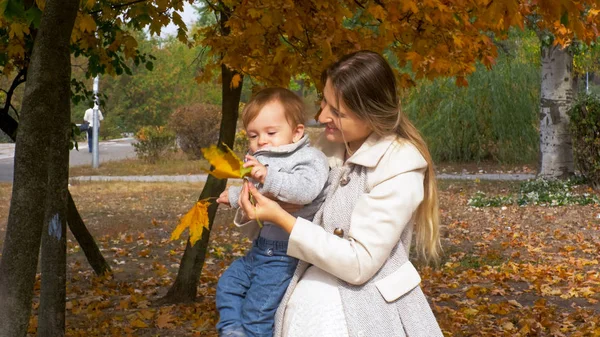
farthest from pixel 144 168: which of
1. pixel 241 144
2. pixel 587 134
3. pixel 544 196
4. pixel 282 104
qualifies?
pixel 282 104

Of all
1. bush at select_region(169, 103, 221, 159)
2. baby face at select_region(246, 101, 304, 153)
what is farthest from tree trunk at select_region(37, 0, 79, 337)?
bush at select_region(169, 103, 221, 159)

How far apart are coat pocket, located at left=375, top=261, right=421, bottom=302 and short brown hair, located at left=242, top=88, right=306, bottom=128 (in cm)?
57

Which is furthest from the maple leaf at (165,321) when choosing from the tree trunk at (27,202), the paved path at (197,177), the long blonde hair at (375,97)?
the paved path at (197,177)

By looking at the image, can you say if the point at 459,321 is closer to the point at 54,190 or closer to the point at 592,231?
the point at 54,190

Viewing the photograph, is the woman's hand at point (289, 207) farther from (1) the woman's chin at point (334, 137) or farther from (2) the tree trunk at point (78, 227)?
(2) the tree trunk at point (78, 227)

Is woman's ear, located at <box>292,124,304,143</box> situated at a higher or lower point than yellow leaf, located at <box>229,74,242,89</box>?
lower

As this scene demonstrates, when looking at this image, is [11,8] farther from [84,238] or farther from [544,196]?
[544,196]

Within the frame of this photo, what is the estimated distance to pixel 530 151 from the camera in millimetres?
21125

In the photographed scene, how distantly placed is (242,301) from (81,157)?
28.8 metres


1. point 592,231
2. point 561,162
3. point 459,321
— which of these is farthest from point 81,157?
point 459,321

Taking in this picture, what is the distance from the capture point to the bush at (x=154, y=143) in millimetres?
25513

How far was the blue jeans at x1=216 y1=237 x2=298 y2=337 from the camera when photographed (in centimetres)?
279

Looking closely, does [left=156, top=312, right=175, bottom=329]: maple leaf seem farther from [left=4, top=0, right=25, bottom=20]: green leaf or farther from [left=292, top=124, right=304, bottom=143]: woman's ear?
[left=292, top=124, right=304, bottom=143]: woman's ear

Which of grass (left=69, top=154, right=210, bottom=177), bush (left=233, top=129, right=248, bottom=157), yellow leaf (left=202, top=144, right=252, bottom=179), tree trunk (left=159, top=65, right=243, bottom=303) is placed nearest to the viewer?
yellow leaf (left=202, top=144, right=252, bottom=179)
